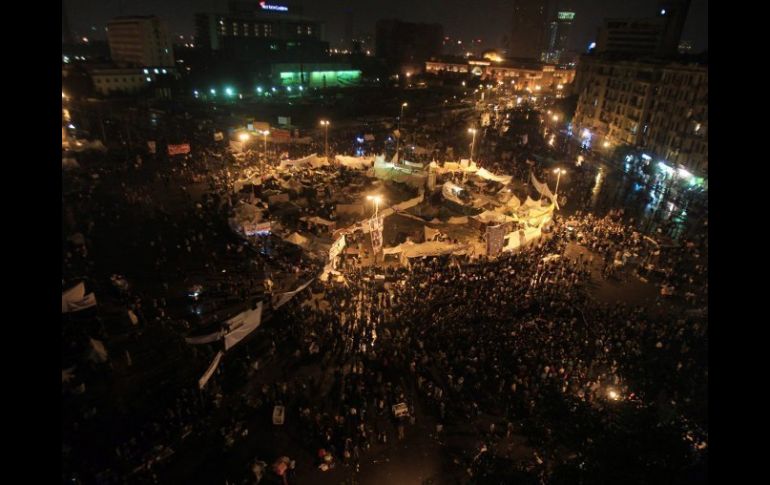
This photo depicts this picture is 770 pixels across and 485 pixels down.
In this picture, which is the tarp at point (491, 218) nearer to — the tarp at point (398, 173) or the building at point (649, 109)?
the tarp at point (398, 173)

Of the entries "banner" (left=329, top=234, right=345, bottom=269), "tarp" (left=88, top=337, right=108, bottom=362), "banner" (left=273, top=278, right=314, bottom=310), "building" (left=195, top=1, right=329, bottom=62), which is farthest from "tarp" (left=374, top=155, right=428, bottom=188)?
"building" (left=195, top=1, right=329, bottom=62)

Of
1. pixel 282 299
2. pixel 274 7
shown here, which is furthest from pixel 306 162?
pixel 274 7

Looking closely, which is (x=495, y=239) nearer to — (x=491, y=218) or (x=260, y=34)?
(x=491, y=218)

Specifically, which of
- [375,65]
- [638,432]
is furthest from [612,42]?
[638,432]

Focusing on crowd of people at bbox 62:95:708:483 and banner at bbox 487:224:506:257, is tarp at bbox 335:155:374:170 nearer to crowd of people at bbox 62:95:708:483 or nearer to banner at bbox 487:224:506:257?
crowd of people at bbox 62:95:708:483

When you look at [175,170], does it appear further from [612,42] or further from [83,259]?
[612,42]
